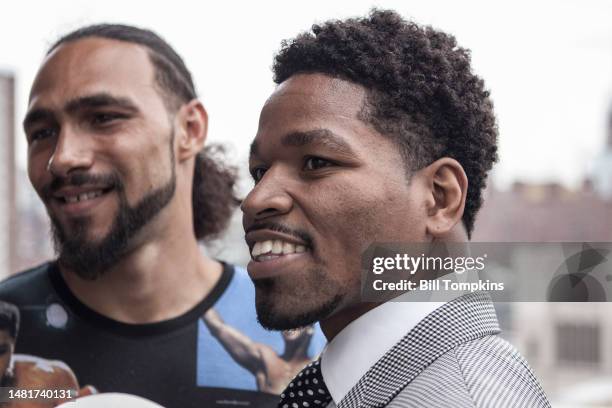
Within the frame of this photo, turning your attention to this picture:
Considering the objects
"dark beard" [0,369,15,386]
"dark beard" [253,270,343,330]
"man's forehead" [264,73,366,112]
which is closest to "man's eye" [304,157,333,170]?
"man's forehead" [264,73,366,112]

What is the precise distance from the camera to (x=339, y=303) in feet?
5.13

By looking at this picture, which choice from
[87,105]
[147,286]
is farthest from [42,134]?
[147,286]

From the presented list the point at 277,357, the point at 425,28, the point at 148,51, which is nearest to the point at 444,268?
the point at 425,28

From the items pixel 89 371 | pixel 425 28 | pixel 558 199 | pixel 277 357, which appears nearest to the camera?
pixel 425 28

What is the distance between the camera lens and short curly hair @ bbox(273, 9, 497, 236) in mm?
1611

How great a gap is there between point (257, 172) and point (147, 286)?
2.62 feet

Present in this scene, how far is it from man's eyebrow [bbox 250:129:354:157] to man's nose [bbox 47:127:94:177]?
0.81 meters

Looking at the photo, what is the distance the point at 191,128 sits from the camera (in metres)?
2.50

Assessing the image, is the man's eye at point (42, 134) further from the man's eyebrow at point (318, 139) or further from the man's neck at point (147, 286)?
the man's eyebrow at point (318, 139)

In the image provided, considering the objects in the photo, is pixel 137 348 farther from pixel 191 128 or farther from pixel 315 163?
pixel 315 163

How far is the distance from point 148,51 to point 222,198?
0.61 m

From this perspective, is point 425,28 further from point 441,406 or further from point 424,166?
point 441,406

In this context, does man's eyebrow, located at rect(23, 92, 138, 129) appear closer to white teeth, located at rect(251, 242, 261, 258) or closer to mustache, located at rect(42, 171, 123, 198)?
mustache, located at rect(42, 171, 123, 198)

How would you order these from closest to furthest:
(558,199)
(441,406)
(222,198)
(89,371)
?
1. (441,406)
2. (89,371)
3. (222,198)
4. (558,199)
